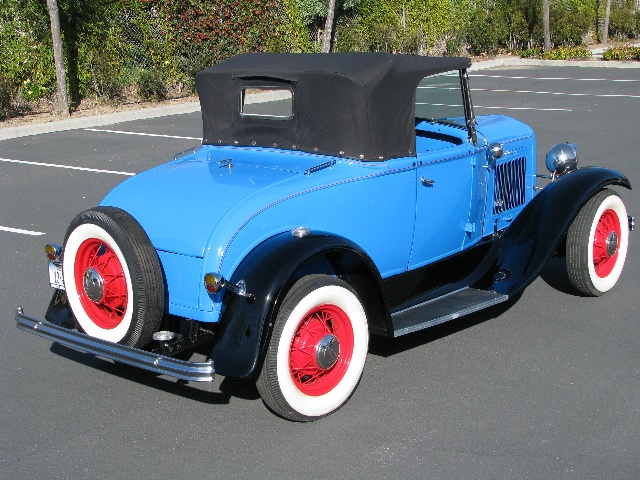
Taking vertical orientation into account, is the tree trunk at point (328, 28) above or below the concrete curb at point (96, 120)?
above

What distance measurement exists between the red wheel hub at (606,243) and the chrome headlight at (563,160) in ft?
1.48

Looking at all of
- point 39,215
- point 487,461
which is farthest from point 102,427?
point 39,215

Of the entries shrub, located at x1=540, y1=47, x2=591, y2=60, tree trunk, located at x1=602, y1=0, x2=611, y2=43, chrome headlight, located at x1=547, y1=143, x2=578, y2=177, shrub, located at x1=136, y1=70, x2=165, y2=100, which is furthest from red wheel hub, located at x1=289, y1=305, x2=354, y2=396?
tree trunk, located at x1=602, y1=0, x2=611, y2=43

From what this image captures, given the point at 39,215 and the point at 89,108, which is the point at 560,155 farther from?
the point at 89,108

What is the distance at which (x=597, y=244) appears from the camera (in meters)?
5.66

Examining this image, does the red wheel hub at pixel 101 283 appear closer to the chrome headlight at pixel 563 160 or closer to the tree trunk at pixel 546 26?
the chrome headlight at pixel 563 160

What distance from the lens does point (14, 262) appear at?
262 inches

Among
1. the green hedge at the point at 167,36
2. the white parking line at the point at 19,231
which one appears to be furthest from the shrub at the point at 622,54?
the white parking line at the point at 19,231

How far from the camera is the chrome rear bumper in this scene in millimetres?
3629

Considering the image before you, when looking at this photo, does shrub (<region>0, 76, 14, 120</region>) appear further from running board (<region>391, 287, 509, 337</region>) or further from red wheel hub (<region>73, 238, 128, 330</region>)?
running board (<region>391, 287, 509, 337</region>)

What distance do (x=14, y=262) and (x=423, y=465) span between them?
4.32 m

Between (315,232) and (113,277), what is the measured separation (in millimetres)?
1044

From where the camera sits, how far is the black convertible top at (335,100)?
14.9ft

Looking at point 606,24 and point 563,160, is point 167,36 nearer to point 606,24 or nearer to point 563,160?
point 563,160
